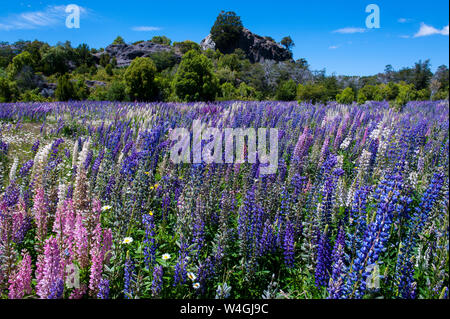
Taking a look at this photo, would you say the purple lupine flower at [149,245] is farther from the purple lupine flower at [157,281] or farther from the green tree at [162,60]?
the green tree at [162,60]

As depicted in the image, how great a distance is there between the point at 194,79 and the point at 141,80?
574 centimetres

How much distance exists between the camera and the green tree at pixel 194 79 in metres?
18.3

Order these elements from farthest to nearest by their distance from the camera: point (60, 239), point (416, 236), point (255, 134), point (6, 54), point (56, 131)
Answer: point (6, 54), point (56, 131), point (255, 134), point (416, 236), point (60, 239)

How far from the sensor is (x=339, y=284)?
1.92m

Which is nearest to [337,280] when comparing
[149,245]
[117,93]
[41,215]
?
[149,245]

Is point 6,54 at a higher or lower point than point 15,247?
higher

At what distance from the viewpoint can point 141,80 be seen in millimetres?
21688

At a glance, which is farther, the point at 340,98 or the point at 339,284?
the point at 340,98

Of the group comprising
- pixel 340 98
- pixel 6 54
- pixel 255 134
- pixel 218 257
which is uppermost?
pixel 6 54

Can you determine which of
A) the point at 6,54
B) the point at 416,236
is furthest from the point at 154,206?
the point at 6,54

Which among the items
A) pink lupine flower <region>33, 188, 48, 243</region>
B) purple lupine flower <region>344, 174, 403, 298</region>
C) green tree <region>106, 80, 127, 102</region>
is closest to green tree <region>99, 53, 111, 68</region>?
green tree <region>106, 80, 127, 102</region>

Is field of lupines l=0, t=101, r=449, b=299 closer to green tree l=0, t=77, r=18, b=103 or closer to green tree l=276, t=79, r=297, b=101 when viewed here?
green tree l=276, t=79, r=297, b=101
